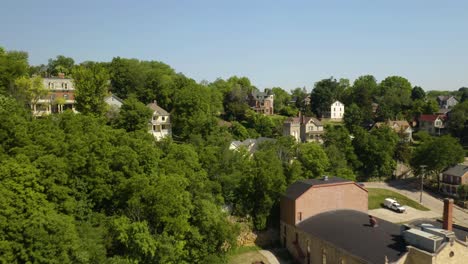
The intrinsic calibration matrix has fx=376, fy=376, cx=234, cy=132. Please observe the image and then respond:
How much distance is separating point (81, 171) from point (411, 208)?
40.1m

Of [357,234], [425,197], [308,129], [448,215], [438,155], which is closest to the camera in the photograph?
[448,215]

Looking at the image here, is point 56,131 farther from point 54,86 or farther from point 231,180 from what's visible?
point 54,86

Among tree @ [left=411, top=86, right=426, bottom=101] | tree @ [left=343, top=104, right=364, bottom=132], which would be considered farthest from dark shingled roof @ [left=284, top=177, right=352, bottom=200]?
tree @ [left=411, top=86, right=426, bottom=101]

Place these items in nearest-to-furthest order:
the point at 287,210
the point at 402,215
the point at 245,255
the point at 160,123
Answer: the point at 245,255 → the point at 287,210 → the point at 402,215 → the point at 160,123

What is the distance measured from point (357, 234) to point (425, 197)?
1177 inches

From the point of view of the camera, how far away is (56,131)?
30984 millimetres

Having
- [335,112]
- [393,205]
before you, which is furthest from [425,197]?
[335,112]

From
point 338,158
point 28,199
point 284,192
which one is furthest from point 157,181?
point 338,158

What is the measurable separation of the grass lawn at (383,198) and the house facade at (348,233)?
1279cm

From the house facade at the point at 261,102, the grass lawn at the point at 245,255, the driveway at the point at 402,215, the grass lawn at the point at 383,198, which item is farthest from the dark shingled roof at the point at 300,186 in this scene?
the house facade at the point at 261,102

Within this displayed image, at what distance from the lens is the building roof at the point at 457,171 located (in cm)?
5389

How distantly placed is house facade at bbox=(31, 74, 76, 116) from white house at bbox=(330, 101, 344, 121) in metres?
66.3

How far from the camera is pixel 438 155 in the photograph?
55969mm

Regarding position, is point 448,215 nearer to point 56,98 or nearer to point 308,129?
point 56,98
